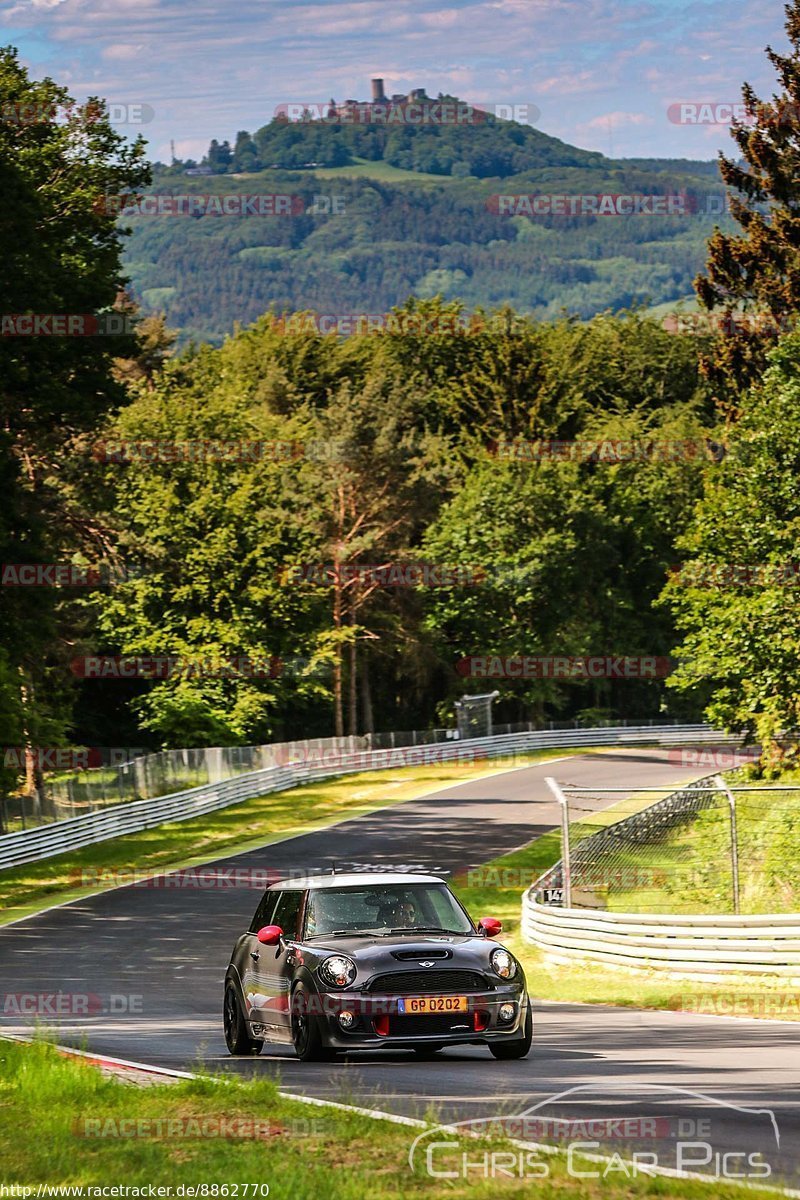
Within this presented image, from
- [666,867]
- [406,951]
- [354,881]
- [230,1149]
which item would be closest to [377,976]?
[406,951]

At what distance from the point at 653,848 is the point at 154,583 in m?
43.0

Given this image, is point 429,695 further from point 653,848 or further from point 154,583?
point 653,848

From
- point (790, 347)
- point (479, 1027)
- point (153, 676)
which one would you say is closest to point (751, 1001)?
point (479, 1027)

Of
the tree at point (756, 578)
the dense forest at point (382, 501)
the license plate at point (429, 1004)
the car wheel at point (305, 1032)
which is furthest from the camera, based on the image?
the dense forest at point (382, 501)

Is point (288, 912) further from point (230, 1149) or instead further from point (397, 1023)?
point (230, 1149)

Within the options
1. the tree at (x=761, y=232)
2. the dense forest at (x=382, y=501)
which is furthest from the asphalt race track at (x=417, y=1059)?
the tree at (x=761, y=232)

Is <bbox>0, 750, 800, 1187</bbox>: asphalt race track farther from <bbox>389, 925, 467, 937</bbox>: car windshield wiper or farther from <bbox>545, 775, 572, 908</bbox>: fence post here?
<bbox>545, 775, 572, 908</bbox>: fence post

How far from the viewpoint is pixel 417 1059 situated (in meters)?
13.6

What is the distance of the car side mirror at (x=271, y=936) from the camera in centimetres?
1361

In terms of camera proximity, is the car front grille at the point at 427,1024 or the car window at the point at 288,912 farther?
the car window at the point at 288,912

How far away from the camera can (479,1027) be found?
494 inches

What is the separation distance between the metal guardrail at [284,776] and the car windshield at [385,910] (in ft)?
84.8

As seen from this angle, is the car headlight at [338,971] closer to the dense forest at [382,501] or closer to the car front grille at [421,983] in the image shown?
the car front grille at [421,983]

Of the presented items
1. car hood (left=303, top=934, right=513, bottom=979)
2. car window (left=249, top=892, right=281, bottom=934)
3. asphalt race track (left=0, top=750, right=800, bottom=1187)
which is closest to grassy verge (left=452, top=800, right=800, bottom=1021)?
asphalt race track (left=0, top=750, right=800, bottom=1187)
